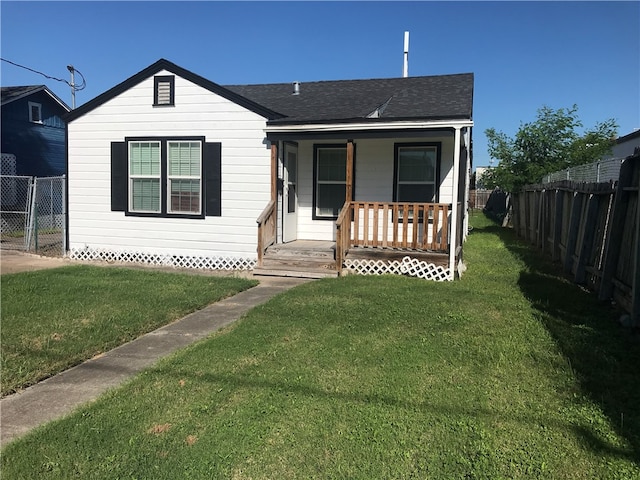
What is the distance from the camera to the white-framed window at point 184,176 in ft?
34.6

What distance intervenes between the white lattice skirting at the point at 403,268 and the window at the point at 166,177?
10.7ft

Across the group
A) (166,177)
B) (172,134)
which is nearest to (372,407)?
(166,177)

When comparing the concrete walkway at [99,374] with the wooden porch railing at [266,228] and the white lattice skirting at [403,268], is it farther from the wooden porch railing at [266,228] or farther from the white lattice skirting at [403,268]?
the white lattice skirting at [403,268]

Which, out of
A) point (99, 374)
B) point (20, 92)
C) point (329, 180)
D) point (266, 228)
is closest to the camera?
point (99, 374)

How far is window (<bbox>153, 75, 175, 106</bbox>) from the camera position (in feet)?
34.3

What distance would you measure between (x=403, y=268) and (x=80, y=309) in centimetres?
538

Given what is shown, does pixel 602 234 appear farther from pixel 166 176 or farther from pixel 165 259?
pixel 165 259

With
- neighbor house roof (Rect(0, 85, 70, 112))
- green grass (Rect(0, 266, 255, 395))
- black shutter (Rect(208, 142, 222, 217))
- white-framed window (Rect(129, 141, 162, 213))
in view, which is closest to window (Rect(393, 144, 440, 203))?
black shutter (Rect(208, 142, 222, 217))

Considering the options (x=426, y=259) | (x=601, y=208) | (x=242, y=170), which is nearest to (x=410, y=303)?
(x=426, y=259)

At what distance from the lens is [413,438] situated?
10.5 feet

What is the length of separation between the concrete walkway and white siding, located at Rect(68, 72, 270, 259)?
371cm

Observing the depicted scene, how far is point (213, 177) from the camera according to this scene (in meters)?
10.4

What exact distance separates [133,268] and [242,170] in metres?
3.03

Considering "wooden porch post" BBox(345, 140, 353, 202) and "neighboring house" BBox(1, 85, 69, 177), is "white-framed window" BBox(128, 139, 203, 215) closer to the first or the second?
"wooden porch post" BBox(345, 140, 353, 202)
